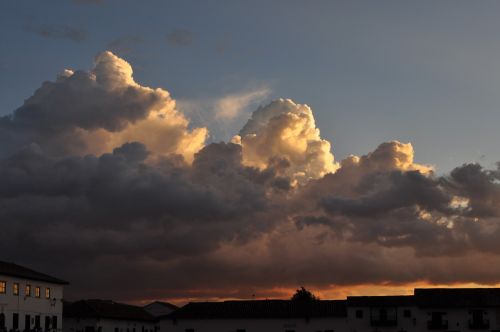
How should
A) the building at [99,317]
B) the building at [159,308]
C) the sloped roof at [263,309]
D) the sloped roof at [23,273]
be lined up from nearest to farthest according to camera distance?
the sloped roof at [23,273] < the sloped roof at [263,309] < the building at [99,317] < the building at [159,308]

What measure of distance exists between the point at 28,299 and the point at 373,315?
3685cm

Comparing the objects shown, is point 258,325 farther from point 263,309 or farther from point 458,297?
point 458,297

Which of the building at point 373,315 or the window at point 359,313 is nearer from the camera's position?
the building at point 373,315

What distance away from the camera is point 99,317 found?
9619 centimetres

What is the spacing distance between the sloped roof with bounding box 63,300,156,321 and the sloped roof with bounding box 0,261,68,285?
1405cm

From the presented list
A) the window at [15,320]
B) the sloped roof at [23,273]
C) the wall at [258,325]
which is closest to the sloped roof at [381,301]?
the wall at [258,325]

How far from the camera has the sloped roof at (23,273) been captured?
70812mm

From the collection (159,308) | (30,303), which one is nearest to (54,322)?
(30,303)

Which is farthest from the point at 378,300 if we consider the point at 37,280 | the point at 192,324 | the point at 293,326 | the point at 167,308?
the point at 167,308

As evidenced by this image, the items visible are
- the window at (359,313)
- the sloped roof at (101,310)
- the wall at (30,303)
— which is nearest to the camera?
the wall at (30,303)

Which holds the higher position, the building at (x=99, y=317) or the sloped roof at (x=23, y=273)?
the sloped roof at (x=23, y=273)

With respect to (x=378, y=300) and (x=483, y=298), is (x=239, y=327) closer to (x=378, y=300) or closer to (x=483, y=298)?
(x=378, y=300)

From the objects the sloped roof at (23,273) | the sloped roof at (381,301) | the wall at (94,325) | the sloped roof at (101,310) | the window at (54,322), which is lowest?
the wall at (94,325)

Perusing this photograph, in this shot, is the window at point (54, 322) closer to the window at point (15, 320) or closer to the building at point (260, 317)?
the window at point (15, 320)
